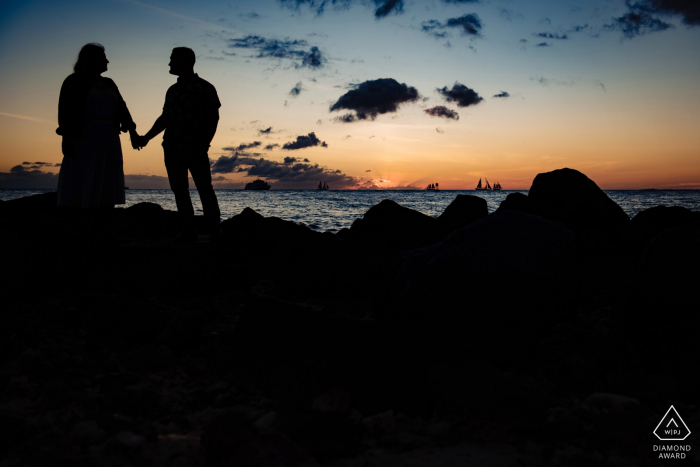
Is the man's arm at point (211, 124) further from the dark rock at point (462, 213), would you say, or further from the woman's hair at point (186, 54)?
the dark rock at point (462, 213)

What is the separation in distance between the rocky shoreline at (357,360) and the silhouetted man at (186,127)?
83cm

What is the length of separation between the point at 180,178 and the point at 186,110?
A: 2.75ft

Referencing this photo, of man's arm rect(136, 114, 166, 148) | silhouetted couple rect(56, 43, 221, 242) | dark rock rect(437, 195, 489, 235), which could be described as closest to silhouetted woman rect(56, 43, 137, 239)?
silhouetted couple rect(56, 43, 221, 242)

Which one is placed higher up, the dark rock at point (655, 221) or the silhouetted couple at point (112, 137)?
the silhouetted couple at point (112, 137)

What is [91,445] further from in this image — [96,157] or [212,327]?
[96,157]

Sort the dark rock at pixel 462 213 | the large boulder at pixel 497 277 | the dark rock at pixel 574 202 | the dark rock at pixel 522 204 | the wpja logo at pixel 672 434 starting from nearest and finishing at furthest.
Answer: the wpja logo at pixel 672 434, the large boulder at pixel 497 277, the dark rock at pixel 574 202, the dark rock at pixel 522 204, the dark rock at pixel 462 213

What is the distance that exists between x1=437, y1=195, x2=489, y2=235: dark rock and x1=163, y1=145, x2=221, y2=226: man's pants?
13.9ft

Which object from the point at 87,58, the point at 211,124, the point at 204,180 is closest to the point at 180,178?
the point at 204,180

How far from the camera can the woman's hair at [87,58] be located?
4492 mm

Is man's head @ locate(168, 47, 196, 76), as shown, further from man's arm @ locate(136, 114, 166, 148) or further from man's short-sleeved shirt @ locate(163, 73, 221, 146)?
man's arm @ locate(136, 114, 166, 148)

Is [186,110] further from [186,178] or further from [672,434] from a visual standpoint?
[672,434]

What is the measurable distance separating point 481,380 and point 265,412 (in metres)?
1.37

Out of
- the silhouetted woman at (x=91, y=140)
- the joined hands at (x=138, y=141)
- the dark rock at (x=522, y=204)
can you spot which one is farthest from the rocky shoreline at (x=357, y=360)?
the dark rock at (x=522, y=204)

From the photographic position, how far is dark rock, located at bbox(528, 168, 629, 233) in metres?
6.70
